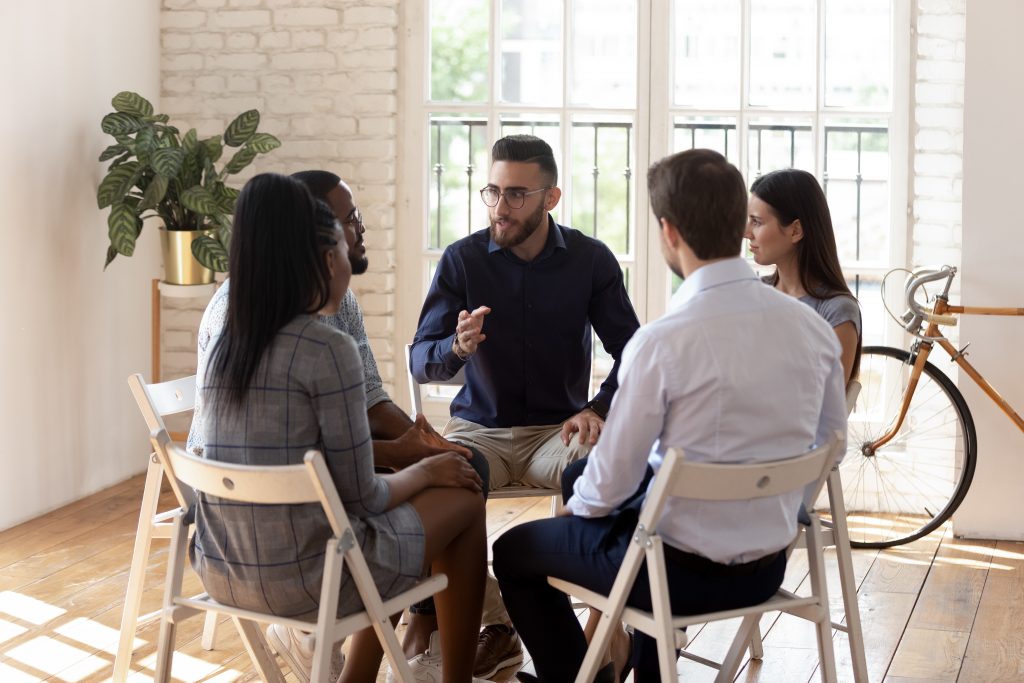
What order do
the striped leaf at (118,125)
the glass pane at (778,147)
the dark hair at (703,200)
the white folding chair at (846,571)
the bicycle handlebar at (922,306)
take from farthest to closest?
the glass pane at (778,147) → the striped leaf at (118,125) → the bicycle handlebar at (922,306) → the white folding chair at (846,571) → the dark hair at (703,200)

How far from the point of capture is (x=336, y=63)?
5172 millimetres

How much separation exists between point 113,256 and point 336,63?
128 cm

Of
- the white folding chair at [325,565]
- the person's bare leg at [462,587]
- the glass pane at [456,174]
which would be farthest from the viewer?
the glass pane at [456,174]

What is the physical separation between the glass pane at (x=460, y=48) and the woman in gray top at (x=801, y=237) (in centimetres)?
228

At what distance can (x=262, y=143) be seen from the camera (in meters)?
4.86

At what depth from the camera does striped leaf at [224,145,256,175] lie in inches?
190

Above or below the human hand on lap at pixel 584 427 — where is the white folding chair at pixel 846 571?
below

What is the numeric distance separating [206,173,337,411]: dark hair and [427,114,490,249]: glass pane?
303cm

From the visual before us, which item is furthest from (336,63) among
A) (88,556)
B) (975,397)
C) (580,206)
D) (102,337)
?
(975,397)

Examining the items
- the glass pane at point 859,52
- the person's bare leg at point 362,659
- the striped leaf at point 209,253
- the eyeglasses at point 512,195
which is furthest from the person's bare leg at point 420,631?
the glass pane at point 859,52

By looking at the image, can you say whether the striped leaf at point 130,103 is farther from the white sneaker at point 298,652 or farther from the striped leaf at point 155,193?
the white sneaker at point 298,652

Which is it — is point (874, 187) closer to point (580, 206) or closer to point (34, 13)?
point (580, 206)

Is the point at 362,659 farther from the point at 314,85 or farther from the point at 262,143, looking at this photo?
the point at 314,85

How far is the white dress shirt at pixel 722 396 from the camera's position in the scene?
215 cm
